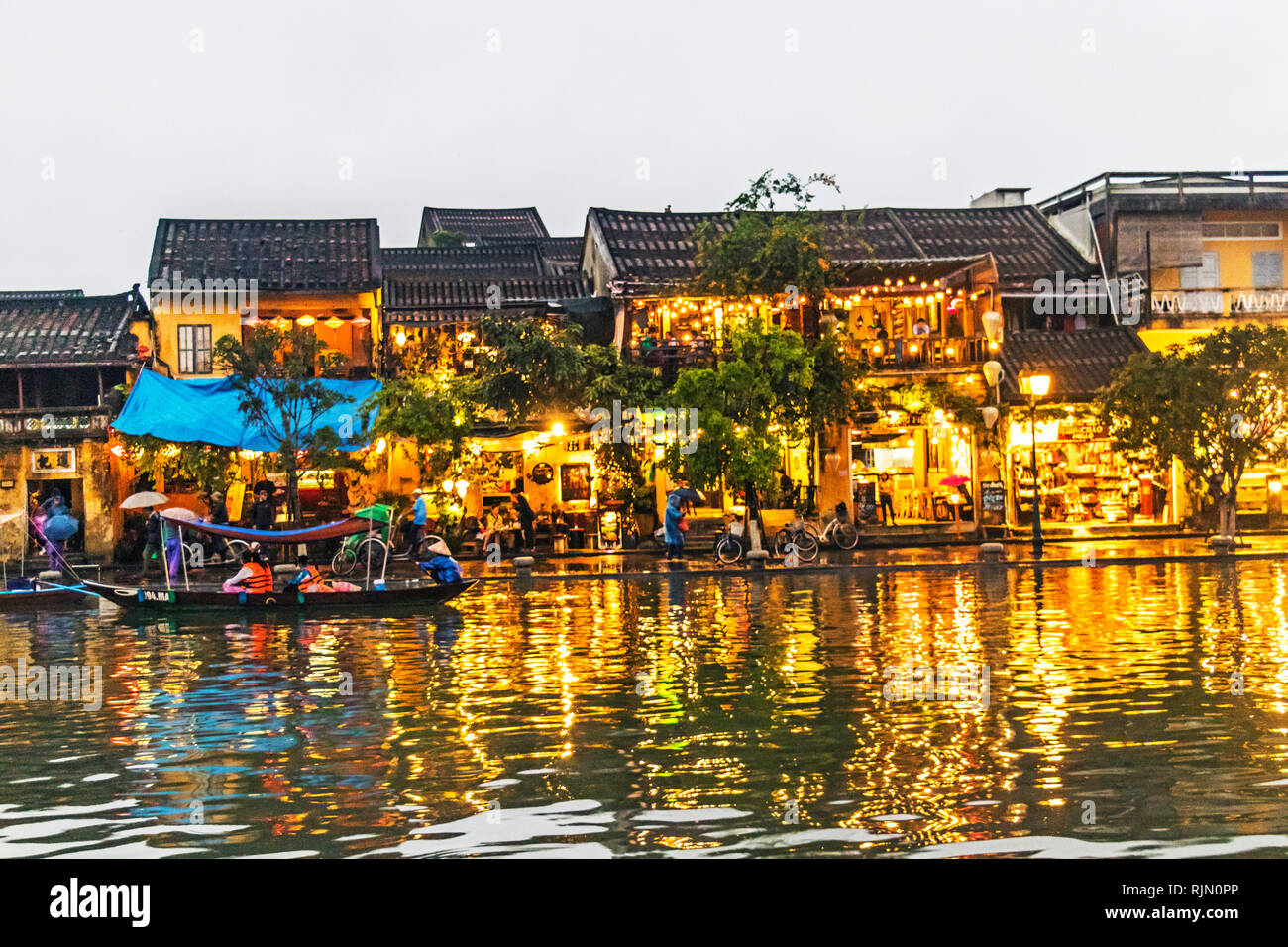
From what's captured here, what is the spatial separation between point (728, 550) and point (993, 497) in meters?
10.1

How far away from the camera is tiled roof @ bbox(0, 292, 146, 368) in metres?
35.9

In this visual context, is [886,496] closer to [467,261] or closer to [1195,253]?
[1195,253]

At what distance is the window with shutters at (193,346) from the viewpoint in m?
37.5

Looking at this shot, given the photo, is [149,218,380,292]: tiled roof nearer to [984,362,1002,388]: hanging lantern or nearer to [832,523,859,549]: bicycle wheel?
[832,523,859,549]: bicycle wheel

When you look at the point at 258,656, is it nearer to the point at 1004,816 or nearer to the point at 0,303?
the point at 1004,816

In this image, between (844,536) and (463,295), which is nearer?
(844,536)

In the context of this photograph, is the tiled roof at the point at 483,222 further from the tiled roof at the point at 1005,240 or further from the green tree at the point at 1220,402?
the green tree at the point at 1220,402

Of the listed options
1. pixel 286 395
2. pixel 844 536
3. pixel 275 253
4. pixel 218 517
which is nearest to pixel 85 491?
pixel 218 517

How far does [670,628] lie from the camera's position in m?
19.8

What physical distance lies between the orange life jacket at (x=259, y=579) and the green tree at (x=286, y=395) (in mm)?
9272

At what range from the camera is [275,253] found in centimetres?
3916
